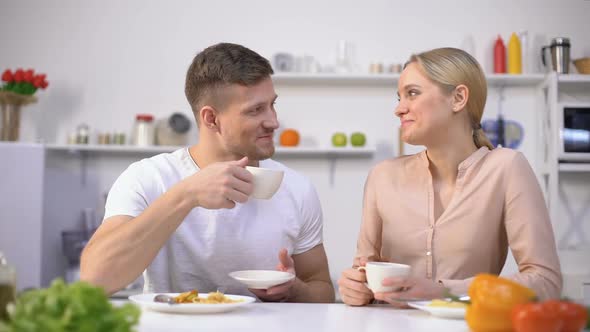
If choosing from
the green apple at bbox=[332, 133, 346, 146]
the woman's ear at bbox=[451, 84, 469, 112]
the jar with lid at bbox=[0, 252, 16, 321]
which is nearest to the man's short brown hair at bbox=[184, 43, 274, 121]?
the woman's ear at bbox=[451, 84, 469, 112]

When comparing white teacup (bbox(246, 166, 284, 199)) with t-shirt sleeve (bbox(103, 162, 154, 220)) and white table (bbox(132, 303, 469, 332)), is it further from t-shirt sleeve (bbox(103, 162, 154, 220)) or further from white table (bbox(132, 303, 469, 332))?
t-shirt sleeve (bbox(103, 162, 154, 220))

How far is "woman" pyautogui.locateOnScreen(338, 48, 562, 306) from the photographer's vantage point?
1.66 m

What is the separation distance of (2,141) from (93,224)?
69 cm

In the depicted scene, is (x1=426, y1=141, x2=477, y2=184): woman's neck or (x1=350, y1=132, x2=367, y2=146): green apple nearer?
(x1=426, y1=141, x2=477, y2=184): woman's neck

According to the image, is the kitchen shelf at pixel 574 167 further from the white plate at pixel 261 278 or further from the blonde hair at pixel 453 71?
the white plate at pixel 261 278

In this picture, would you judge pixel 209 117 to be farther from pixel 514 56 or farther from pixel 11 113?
pixel 514 56

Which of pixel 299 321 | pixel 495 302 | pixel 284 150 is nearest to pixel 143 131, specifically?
pixel 284 150

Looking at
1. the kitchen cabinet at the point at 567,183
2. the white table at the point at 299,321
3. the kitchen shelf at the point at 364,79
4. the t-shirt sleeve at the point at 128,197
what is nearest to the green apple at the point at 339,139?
the kitchen shelf at the point at 364,79

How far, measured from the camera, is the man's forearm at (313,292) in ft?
5.65

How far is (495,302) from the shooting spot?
101 centimetres

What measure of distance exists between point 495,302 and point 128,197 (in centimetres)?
104

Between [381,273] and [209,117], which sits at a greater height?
[209,117]

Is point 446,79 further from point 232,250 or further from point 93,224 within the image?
point 93,224

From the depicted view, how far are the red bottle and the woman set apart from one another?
209 centimetres
